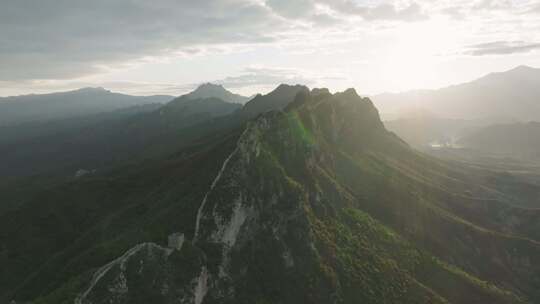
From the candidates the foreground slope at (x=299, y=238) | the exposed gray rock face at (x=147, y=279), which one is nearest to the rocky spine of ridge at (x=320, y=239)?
the exposed gray rock face at (x=147, y=279)

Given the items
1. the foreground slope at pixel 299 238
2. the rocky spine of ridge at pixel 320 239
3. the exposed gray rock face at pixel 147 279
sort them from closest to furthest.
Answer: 1. the exposed gray rock face at pixel 147 279
2. the foreground slope at pixel 299 238
3. the rocky spine of ridge at pixel 320 239

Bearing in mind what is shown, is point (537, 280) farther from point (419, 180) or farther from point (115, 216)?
point (115, 216)

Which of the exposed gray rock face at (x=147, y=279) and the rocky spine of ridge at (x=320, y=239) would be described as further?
the rocky spine of ridge at (x=320, y=239)

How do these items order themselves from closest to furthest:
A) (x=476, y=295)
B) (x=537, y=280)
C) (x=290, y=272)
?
(x=290, y=272) → (x=476, y=295) → (x=537, y=280)

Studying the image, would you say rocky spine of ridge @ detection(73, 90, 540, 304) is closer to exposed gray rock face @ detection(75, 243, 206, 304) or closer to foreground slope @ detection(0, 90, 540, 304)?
exposed gray rock face @ detection(75, 243, 206, 304)

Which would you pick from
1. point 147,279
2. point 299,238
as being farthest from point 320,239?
point 147,279

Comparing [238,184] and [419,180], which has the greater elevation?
[238,184]

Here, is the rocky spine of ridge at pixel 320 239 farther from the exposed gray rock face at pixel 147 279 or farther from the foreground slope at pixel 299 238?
the foreground slope at pixel 299 238

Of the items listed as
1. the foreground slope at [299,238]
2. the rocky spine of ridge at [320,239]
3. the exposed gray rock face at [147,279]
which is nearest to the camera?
the exposed gray rock face at [147,279]

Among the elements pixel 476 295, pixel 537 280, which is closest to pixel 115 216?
pixel 476 295
